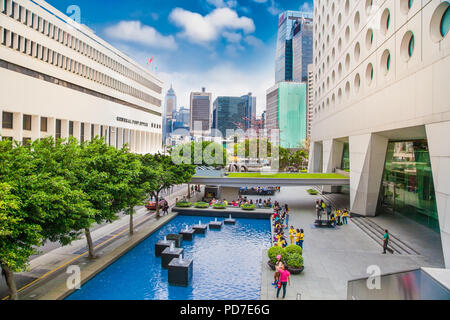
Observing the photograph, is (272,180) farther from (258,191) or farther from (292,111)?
(292,111)

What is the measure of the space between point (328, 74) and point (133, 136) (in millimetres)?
38762

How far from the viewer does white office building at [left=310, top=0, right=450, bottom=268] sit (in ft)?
49.4

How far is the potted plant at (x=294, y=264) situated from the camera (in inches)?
576

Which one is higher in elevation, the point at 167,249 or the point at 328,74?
the point at 328,74

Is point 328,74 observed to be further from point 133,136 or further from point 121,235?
point 133,136

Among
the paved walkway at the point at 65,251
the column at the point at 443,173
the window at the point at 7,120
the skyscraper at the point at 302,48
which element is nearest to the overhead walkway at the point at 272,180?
the paved walkway at the point at 65,251

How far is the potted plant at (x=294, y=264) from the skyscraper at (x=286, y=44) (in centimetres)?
17998

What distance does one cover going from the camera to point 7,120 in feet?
95.9

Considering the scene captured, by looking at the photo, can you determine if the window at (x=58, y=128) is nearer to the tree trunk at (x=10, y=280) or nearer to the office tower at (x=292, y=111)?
the tree trunk at (x=10, y=280)

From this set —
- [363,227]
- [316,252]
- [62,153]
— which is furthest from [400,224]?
[62,153]

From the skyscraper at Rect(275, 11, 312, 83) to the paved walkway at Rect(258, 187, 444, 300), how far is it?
171348mm

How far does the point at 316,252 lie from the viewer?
Answer: 18.2m

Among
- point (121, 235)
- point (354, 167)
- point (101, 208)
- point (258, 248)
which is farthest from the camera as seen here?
point (354, 167)

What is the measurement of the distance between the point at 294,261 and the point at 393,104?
535 inches
